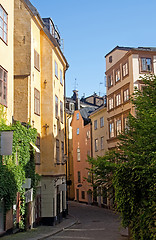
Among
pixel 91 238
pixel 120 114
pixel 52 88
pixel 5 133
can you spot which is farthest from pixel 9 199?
pixel 120 114

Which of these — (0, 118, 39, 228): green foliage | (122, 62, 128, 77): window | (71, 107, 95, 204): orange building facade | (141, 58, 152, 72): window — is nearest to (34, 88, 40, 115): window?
(0, 118, 39, 228): green foliage

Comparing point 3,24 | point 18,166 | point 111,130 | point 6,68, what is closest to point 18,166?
point 18,166

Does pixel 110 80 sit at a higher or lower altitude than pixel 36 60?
higher

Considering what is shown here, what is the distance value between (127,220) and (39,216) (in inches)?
466

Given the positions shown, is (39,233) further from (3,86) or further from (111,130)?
(111,130)

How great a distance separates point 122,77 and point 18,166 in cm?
1883

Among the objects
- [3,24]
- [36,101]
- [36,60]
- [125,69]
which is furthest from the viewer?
[125,69]

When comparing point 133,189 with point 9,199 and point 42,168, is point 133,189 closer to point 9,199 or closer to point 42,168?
point 9,199

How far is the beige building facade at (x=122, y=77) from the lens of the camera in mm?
34219

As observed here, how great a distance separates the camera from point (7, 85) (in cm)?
1927

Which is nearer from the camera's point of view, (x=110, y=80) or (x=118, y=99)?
(x=118, y=99)

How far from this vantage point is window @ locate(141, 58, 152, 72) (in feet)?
113

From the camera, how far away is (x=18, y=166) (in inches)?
813

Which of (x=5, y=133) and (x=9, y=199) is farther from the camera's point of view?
(x=9, y=199)
